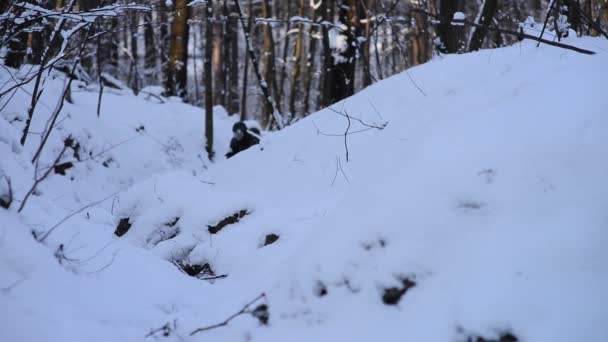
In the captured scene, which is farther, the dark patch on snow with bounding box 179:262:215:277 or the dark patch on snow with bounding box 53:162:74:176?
the dark patch on snow with bounding box 53:162:74:176

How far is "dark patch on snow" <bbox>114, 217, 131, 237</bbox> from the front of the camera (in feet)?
14.5

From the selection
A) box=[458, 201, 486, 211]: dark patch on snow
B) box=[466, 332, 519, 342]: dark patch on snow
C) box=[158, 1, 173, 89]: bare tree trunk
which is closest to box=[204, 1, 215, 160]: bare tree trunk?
box=[158, 1, 173, 89]: bare tree trunk

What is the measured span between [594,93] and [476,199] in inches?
31.0

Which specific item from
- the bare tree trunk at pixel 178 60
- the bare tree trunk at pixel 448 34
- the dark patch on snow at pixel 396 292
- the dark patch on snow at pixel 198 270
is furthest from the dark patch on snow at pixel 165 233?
the bare tree trunk at pixel 178 60

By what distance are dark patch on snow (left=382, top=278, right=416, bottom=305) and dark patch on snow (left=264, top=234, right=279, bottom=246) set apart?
1373mm

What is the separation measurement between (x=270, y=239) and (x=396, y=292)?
1.45 m

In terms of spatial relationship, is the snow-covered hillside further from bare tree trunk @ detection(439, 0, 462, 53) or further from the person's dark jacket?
the person's dark jacket

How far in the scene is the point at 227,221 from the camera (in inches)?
157

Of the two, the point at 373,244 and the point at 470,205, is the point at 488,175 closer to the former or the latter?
the point at 470,205

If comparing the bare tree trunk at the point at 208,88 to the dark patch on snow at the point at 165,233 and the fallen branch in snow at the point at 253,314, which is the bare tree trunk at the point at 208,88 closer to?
the dark patch on snow at the point at 165,233

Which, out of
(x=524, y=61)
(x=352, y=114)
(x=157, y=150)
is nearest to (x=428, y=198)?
(x=524, y=61)

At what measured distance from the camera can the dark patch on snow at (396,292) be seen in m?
2.20

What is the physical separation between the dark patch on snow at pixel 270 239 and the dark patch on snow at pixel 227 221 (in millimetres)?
523

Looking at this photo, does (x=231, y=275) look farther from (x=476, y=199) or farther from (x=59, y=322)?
(x=476, y=199)
